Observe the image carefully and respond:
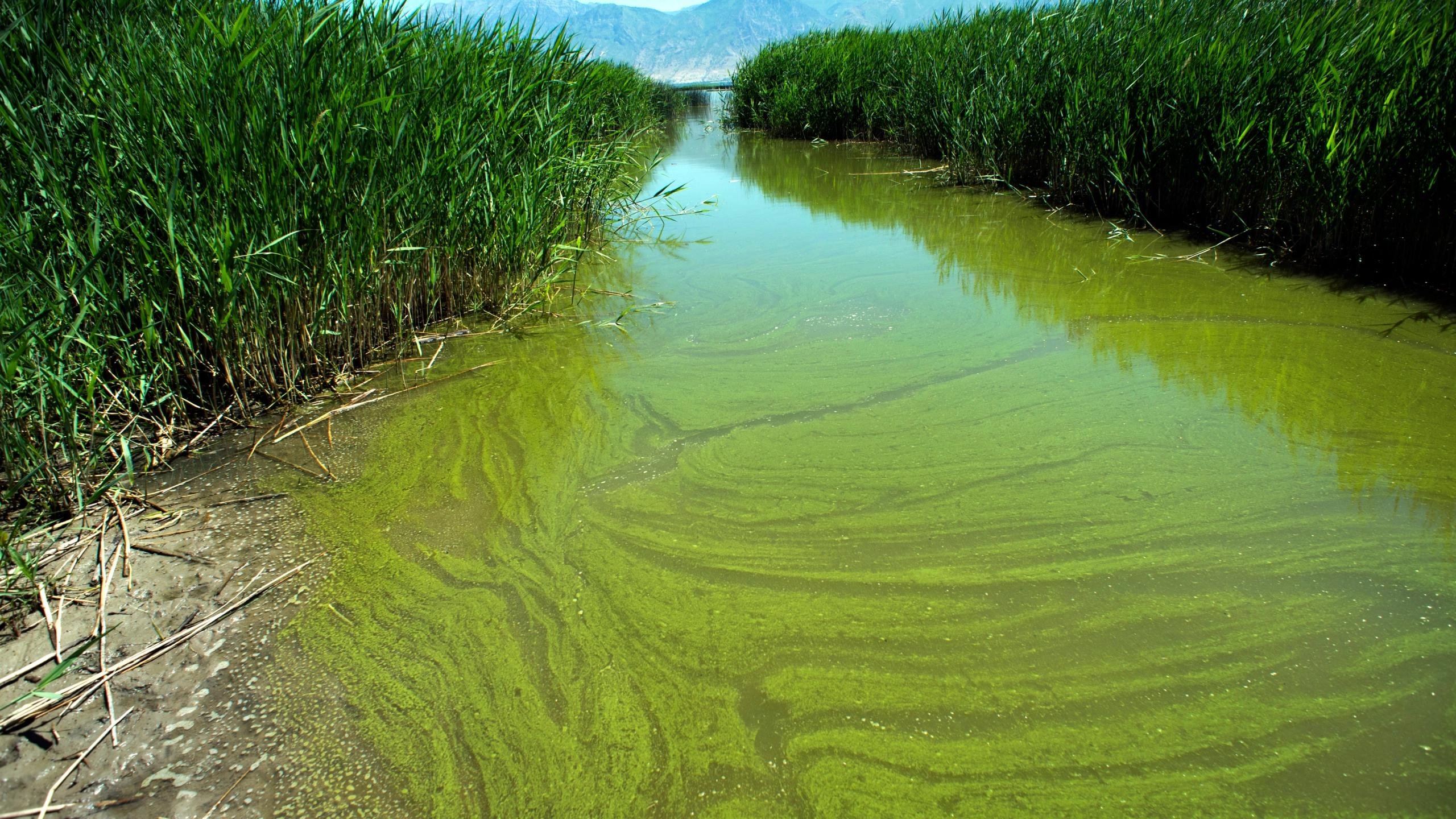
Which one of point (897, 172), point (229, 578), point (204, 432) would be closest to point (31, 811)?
point (229, 578)

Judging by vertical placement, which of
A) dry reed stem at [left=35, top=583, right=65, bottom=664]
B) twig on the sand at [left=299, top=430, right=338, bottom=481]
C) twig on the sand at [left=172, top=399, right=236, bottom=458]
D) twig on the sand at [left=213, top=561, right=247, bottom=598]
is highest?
twig on the sand at [left=172, top=399, right=236, bottom=458]

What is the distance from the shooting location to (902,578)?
4.51 ft

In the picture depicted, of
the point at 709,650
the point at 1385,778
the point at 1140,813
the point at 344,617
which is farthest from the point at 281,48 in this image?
the point at 1385,778

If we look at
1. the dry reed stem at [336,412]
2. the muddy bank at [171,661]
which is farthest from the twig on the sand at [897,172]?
the muddy bank at [171,661]

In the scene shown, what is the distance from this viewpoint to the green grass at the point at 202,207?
1516 millimetres

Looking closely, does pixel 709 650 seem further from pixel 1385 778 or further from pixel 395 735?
pixel 1385 778

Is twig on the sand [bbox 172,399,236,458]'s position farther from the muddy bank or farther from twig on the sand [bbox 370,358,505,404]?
twig on the sand [bbox 370,358,505,404]

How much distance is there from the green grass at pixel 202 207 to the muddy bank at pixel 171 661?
164 mm

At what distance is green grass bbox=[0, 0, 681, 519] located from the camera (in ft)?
4.97

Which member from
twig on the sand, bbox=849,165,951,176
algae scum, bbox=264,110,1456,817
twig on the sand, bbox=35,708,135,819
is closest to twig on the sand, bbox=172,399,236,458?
algae scum, bbox=264,110,1456,817

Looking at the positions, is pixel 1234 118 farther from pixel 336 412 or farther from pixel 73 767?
pixel 73 767

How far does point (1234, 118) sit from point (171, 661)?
150 inches

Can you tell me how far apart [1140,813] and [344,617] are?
1191 mm

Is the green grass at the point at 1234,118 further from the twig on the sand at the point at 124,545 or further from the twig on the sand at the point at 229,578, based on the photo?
the twig on the sand at the point at 124,545
